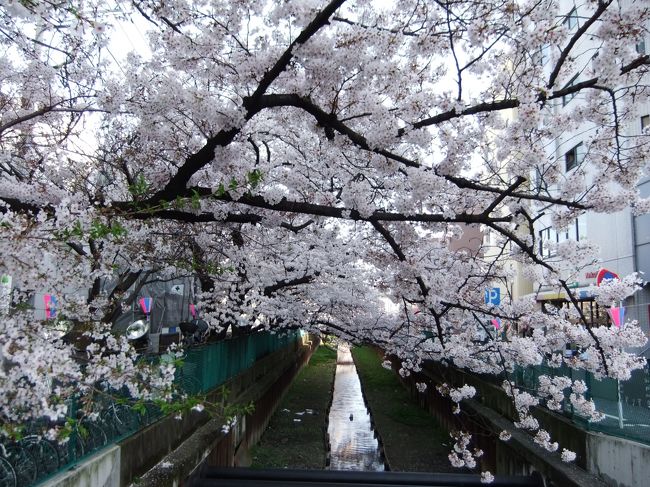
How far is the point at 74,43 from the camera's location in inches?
258

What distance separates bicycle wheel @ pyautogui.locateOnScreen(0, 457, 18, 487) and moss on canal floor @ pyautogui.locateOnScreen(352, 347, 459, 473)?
37.2ft

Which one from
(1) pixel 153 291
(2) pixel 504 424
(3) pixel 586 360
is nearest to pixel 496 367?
(2) pixel 504 424

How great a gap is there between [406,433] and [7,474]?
15.9m

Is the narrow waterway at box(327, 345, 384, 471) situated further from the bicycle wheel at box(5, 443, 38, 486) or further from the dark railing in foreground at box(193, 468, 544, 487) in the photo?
the bicycle wheel at box(5, 443, 38, 486)

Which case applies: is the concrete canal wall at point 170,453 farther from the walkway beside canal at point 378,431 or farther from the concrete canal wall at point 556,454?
the concrete canal wall at point 556,454

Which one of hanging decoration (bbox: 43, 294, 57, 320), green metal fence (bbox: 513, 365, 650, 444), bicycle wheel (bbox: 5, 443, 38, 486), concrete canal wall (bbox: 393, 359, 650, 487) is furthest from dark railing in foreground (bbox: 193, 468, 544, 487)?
hanging decoration (bbox: 43, 294, 57, 320)

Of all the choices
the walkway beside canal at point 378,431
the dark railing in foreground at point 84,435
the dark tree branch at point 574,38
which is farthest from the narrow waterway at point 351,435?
the dark tree branch at point 574,38

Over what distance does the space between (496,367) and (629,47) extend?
7.81 metres

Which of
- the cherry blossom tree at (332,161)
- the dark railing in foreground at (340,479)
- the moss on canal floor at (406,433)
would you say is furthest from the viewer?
the moss on canal floor at (406,433)

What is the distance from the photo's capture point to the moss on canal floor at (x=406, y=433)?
48.5 ft

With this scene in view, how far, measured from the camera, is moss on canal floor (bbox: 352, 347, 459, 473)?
1477 centimetres

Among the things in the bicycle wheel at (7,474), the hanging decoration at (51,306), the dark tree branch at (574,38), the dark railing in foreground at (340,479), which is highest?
the dark tree branch at (574,38)

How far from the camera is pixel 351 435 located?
1952 centimetres

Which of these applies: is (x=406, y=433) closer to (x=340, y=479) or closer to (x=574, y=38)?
(x=340, y=479)
